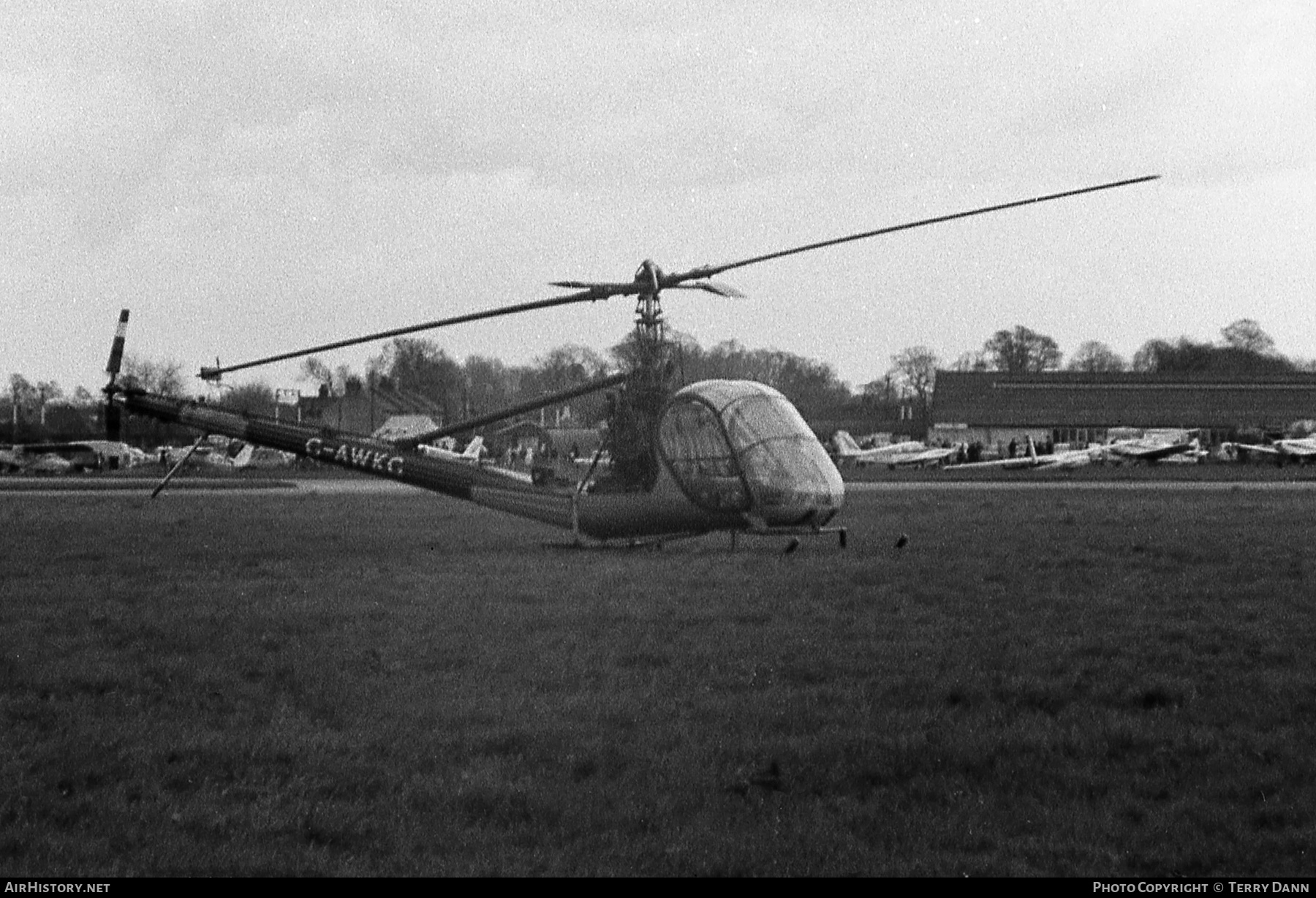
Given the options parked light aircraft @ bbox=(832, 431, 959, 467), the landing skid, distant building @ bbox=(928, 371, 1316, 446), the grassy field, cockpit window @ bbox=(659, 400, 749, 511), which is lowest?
the grassy field

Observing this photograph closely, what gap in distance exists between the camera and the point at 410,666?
8852mm

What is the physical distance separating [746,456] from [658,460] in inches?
48.4

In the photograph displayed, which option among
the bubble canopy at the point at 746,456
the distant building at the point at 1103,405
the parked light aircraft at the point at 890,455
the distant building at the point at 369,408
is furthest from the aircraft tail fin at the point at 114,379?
the distant building at the point at 369,408

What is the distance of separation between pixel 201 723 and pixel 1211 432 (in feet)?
300

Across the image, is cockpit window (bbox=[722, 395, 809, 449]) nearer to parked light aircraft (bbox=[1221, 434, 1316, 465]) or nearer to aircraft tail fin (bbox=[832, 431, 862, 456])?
parked light aircraft (bbox=[1221, 434, 1316, 465])

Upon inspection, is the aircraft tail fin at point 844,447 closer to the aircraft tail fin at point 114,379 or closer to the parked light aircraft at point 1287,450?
the parked light aircraft at point 1287,450

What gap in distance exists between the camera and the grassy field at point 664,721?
5488 mm

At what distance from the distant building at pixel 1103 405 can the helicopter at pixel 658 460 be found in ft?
249

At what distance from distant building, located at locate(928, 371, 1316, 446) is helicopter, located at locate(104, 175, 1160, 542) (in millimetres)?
75825

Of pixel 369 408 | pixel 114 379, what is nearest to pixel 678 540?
pixel 114 379

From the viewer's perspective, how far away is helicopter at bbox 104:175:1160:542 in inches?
657

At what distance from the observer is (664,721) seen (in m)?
7.37

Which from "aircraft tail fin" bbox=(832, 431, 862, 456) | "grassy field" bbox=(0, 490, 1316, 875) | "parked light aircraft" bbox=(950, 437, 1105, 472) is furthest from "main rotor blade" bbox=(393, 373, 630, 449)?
"aircraft tail fin" bbox=(832, 431, 862, 456)

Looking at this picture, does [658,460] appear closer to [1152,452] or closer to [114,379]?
[114,379]
